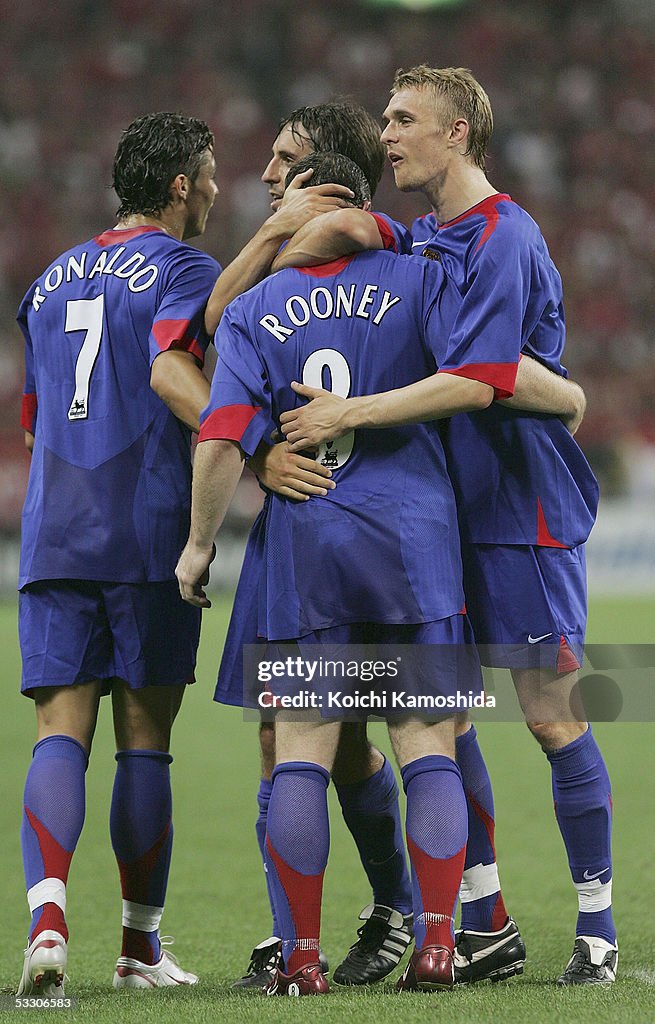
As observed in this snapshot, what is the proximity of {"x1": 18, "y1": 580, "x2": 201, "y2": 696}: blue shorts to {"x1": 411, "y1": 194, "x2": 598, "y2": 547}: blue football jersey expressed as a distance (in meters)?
0.67

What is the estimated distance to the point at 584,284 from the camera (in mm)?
15281

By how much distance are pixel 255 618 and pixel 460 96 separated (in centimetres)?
112

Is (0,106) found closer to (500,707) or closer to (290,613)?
(500,707)

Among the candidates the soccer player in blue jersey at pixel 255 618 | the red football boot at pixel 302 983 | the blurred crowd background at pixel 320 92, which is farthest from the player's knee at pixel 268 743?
the blurred crowd background at pixel 320 92

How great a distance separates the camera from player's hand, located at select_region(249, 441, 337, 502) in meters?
2.40

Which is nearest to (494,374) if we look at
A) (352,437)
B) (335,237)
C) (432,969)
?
(352,437)

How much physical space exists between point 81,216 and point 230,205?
1.78m

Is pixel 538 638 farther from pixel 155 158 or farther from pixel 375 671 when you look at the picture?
A: pixel 155 158

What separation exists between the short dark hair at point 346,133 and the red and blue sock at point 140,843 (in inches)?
51.9

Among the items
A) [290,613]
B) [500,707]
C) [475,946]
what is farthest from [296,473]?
[500,707]

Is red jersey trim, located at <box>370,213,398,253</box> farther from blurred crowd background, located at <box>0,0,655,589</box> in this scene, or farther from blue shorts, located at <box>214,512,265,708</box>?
blurred crowd background, located at <box>0,0,655,589</box>

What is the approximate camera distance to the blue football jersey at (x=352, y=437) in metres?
2.37

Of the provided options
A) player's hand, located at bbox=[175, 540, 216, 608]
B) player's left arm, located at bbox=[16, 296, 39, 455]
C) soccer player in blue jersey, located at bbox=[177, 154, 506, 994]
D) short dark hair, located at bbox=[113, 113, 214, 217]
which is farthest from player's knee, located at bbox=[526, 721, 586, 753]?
short dark hair, located at bbox=[113, 113, 214, 217]

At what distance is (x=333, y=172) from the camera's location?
260 centimetres
